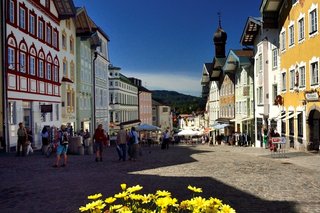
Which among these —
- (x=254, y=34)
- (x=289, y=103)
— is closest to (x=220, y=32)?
(x=254, y=34)

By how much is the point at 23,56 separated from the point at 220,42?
4121cm

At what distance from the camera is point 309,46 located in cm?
2456

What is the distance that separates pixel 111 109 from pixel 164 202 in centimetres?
6401

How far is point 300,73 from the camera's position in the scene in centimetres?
2662

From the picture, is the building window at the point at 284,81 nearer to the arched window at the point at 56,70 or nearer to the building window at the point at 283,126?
the building window at the point at 283,126

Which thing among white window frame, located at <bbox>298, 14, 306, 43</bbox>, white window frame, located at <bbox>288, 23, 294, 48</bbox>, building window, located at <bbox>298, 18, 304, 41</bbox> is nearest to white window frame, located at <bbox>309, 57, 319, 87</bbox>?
white window frame, located at <bbox>298, 14, 306, 43</bbox>

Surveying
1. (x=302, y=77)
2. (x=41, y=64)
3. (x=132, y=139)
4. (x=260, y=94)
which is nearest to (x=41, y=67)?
(x=41, y=64)

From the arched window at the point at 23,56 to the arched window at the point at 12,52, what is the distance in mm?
831

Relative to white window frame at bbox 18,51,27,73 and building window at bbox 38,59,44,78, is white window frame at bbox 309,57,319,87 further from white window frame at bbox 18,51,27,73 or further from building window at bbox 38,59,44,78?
building window at bbox 38,59,44,78

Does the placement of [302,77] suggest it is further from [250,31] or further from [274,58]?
[250,31]

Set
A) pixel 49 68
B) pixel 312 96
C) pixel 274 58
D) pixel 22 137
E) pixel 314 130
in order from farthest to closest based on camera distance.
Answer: pixel 274 58
pixel 49 68
pixel 314 130
pixel 312 96
pixel 22 137

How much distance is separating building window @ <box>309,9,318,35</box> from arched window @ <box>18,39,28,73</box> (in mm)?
17058

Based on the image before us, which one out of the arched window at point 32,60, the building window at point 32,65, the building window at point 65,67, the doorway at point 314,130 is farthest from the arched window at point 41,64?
the doorway at point 314,130

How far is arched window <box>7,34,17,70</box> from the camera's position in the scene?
79.3 ft
